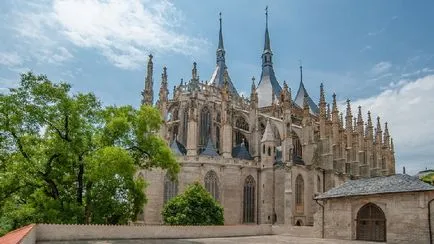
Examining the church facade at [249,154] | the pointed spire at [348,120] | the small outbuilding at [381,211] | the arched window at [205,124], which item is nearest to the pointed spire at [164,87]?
the church facade at [249,154]

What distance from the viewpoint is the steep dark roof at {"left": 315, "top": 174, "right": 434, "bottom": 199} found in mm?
26447

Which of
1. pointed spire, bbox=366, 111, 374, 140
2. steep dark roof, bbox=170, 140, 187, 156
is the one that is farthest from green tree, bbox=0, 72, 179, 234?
pointed spire, bbox=366, 111, 374, 140

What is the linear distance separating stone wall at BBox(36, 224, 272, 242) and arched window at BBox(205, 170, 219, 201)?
31.2 ft

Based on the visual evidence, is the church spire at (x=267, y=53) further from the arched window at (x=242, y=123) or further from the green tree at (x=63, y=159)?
the green tree at (x=63, y=159)

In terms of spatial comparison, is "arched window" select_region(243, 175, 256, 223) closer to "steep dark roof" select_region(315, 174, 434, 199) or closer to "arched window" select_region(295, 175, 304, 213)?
"arched window" select_region(295, 175, 304, 213)

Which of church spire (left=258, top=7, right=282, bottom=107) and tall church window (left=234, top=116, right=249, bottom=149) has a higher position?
church spire (left=258, top=7, right=282, bottom=107)

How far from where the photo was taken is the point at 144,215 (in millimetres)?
42625

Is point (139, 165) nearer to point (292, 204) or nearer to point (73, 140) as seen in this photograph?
point (73, 140)

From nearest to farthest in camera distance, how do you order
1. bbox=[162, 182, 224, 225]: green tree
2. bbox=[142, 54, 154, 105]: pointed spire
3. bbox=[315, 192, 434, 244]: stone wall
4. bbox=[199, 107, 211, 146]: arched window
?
bbox=[315, 192, 434, 244]: stone wall
bbox=[162, 182, 224, 225]: green tree
bbox=[142, 54, 154, 105]: pointed spire
bbox=[199, 107, 211, 146]: arched window

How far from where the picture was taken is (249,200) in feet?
151

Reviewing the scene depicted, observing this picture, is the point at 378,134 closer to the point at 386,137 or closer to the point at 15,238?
the point at 386,137

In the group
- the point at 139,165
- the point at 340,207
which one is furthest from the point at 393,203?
the point at 139,165

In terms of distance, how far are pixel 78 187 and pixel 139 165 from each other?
4.17 meters

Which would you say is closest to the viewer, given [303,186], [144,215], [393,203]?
[393,203]
